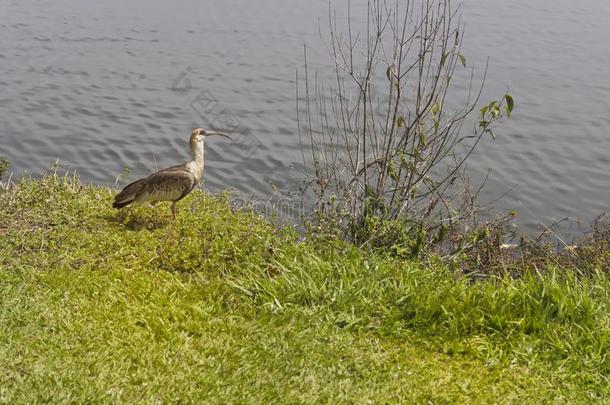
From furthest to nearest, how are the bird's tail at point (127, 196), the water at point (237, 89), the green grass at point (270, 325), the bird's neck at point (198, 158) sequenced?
the water at point (237, 89) < the bird's neck at point (198, 158) < the bird's tail at point (127, 196) < the green grass at point (270, 325)

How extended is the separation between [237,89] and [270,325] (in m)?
10.2

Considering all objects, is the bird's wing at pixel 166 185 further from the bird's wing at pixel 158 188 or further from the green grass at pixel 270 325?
the green grass at pixel 270 325

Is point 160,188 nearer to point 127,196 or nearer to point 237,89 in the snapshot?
point 127,196

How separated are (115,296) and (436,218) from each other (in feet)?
13.4

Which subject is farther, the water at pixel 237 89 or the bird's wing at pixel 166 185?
the water at pixel 237 89

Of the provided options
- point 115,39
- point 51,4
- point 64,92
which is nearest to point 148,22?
point 115,39

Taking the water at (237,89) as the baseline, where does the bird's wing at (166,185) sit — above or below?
above

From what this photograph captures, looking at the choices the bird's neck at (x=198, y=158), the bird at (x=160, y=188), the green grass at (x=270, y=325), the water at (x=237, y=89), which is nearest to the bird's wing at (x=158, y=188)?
the bird at (x=160, y=188)

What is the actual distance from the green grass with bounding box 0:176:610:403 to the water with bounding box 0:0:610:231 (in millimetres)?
3642

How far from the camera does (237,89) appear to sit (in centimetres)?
1526

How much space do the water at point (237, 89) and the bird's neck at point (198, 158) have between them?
2120mm

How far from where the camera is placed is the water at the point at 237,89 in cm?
1170

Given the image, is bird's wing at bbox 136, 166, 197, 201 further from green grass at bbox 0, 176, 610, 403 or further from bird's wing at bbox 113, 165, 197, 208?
green grass at bbox 0, 176, 610, 403

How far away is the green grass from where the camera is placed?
4.86 m
